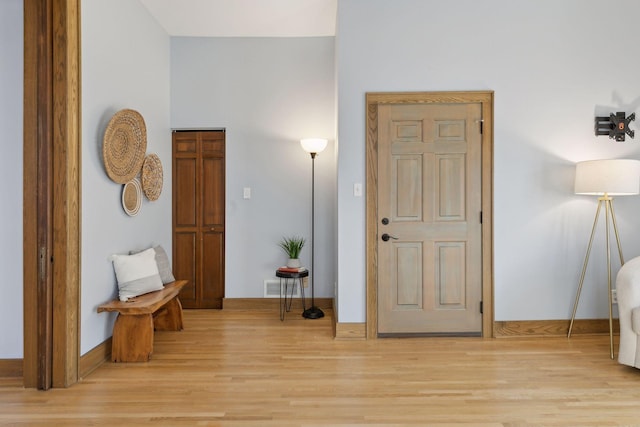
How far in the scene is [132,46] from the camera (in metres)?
3.38

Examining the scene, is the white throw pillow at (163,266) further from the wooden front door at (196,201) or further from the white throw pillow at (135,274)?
the wooden front door at (196,201)

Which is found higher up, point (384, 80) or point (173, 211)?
point (384, 80)

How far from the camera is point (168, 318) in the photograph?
3.55 metres

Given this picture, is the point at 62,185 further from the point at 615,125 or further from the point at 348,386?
the point at 615,125

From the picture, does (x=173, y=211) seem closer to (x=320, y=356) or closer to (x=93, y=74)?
(x=93, y=74)

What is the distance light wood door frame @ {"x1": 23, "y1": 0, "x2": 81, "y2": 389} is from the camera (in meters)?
2.39

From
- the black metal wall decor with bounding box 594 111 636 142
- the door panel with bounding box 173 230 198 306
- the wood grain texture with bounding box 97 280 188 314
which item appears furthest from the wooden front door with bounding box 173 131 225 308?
the black metal wall decor with bounding box 594 111 636 142

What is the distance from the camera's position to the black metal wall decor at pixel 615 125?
332 cm

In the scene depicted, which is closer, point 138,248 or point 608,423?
point 608,423

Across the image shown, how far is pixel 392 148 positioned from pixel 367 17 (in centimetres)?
110

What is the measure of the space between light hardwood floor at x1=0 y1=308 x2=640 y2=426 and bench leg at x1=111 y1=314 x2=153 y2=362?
0.27ft

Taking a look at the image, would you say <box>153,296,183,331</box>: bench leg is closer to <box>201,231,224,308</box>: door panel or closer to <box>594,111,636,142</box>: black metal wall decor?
<box>201,231,224,308</box>: door panel

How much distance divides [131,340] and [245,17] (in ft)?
9.89

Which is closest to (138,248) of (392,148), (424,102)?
(392,148)
